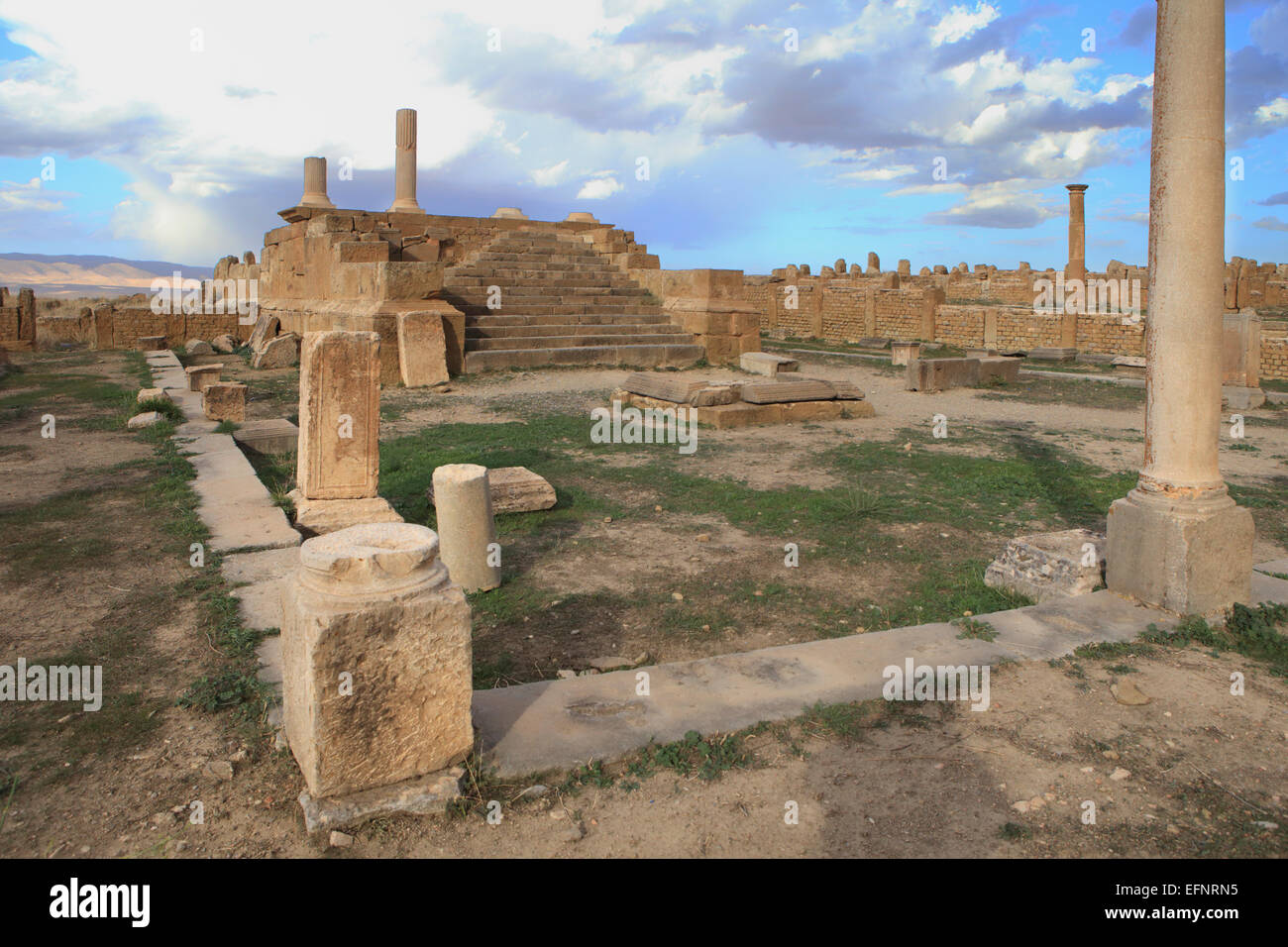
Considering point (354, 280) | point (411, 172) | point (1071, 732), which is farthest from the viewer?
point (411, 172)

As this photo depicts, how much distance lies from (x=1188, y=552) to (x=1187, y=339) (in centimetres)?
101

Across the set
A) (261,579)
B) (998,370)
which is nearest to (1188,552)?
(261,579)

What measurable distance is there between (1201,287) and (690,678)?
3.01 m

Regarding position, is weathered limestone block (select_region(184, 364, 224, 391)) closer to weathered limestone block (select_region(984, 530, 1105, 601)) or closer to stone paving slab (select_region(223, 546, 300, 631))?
stone paving slab (select_region(223, 546, 300, 631))

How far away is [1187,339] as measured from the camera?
13.8 feet

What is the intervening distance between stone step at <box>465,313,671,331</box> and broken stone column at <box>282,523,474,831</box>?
12.9 m

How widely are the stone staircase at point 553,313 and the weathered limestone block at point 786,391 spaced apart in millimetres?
5301

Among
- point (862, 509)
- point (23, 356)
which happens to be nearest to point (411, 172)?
point (23, 356)

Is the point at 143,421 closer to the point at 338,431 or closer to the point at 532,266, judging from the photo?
the point at 338,431

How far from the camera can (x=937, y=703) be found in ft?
11.3

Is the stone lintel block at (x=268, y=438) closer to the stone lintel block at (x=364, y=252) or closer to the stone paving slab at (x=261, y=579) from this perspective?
the stone paving slab at (x=261, y=579)

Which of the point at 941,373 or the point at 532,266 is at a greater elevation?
the point at 532,266

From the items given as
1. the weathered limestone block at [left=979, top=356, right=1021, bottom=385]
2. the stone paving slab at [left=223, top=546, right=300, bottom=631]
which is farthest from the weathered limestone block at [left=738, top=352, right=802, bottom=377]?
the stone paving slab at [left=223, top=546, right=300, bottom=631]
